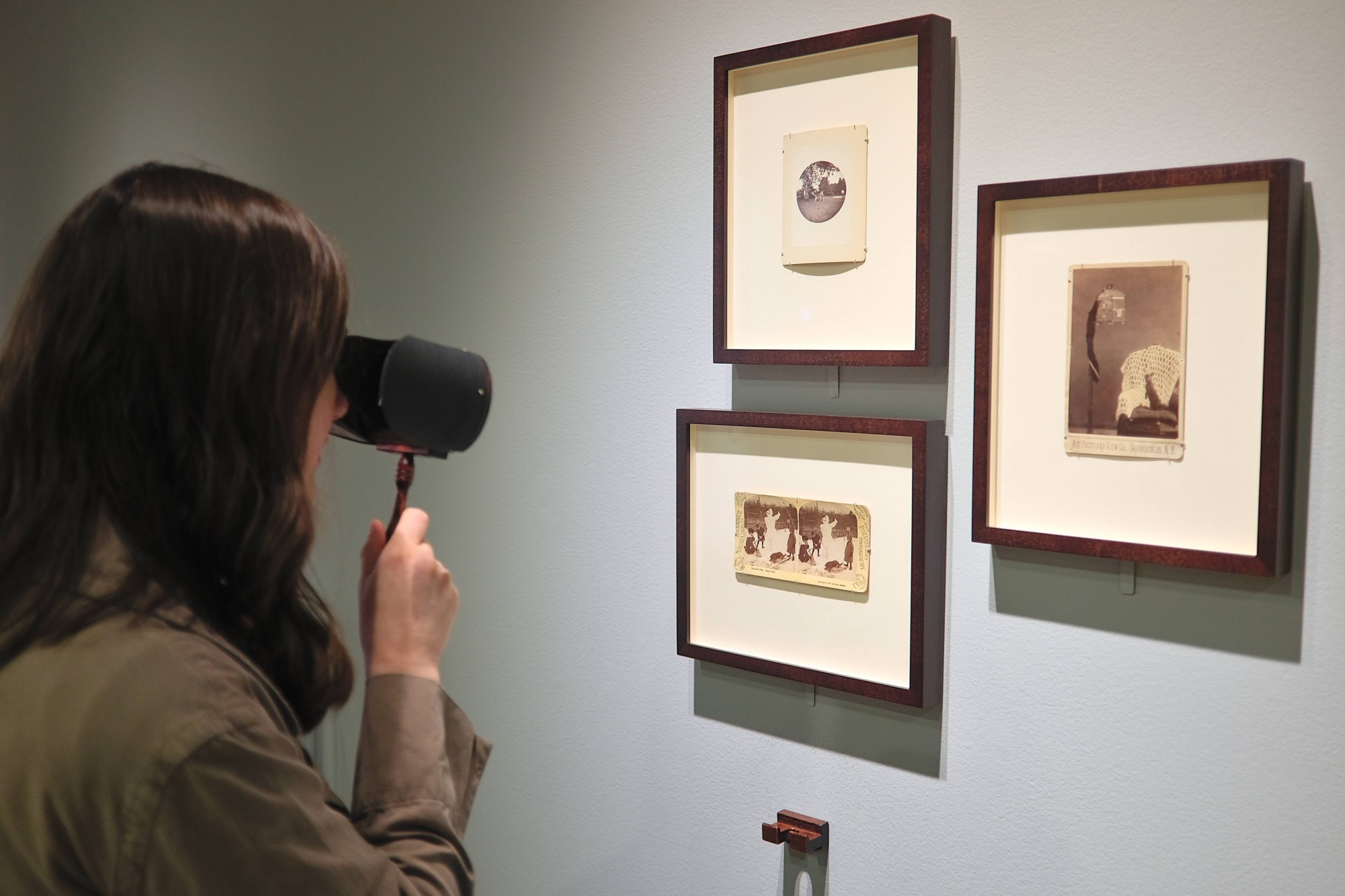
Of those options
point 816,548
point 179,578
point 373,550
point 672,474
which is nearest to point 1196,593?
point 816,548

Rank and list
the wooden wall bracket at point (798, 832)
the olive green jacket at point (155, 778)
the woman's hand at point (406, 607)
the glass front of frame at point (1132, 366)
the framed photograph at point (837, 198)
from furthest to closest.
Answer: the wooden wall bracket at point (798, 832) → the framed photograph at point (837, 198) → the glass front of frame at point (1132, 366) → the woman's hand at point (406, 607) → the olive green jacket at point (155, 778)

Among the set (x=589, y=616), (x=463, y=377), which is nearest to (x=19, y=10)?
(x=589, y=616)

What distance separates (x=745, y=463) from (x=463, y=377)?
476mm

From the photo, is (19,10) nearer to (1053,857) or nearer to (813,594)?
(813,594)

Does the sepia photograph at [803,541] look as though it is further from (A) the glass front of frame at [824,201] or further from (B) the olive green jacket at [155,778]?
(B) the olive green jacket at [155,778]

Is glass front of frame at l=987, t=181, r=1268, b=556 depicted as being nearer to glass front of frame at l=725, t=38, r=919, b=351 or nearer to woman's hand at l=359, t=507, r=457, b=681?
A: glass front of frame at l=725, t=38, r=919, b=351

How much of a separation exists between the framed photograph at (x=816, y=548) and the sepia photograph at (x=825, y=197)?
0.61 feet

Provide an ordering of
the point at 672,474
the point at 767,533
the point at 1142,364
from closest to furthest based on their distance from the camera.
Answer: the point at 1142,364, the point at 767,533, the point at 672,474

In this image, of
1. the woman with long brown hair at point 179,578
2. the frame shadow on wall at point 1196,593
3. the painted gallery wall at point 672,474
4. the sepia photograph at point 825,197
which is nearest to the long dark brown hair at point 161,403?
the woman with long brown hair at point 179,578

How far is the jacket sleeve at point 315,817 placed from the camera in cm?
65

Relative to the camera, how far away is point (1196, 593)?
3.46 feet

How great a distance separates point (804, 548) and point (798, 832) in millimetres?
338

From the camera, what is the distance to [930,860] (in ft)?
4.12

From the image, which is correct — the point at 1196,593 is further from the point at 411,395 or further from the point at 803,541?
the point at 411,395
